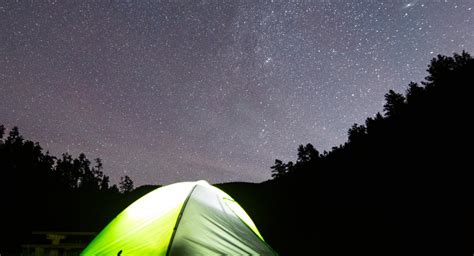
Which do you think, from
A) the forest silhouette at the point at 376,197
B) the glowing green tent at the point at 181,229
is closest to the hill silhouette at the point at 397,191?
the forest silhouette at the point at 376,197

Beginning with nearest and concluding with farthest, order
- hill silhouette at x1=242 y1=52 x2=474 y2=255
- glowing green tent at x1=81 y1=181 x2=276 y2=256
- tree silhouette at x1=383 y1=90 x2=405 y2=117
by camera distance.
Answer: glowing green tent at x1=81 y1=181 x2=276 y2=256
hill silhouette at x1=242 y1=52 x2=474 y2=255
tree silhouette at x1=383 y1=90 x2=405 y2=117

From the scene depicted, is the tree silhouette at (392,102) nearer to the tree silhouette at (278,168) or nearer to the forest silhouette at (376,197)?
the forest silhouette at (376,197)

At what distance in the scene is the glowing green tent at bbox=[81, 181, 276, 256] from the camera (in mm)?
3693

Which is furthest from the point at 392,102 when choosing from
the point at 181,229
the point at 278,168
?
the point at 181,229

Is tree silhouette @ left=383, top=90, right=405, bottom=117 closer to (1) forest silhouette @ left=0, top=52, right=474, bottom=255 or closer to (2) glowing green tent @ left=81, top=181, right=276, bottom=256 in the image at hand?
(1) forest silhouette @ left=0, top=52, right=474, bottom=255

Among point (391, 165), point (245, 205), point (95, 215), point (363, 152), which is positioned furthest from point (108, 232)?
point (95, 215)

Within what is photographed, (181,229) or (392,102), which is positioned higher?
(392,102)

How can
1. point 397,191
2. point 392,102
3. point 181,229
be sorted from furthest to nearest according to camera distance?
point 392,102, point 397,191, point 181,229

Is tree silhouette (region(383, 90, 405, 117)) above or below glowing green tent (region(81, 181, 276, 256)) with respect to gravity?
above

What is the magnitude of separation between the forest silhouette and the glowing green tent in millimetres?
10566

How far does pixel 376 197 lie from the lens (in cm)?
2025

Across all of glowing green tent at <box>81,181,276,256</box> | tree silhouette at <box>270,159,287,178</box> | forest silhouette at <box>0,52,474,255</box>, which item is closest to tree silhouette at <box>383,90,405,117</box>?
forest silhouette at <box>0,52,474,255</box>

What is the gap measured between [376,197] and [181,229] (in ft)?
67.2

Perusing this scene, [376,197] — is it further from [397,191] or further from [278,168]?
[278,168]
